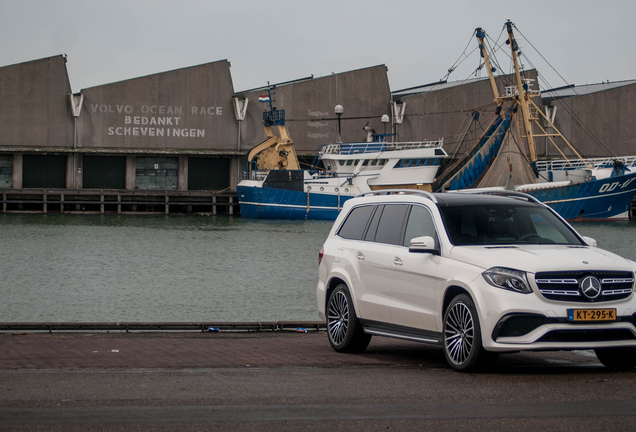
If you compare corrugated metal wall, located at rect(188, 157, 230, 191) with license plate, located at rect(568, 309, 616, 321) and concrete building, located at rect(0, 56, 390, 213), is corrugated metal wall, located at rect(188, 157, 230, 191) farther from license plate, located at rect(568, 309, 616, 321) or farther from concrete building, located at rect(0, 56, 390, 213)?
license plate, located at rect(568, 309, 616, 321)

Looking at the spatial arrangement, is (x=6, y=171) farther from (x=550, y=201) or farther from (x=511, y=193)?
(x=511, y=193)

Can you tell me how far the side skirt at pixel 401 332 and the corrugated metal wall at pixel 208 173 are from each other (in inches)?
2325

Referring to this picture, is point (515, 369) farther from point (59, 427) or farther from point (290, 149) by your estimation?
point (290, 149)

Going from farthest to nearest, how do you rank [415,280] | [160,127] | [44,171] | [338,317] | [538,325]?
[44,171] → [160,127] → [338,317] → [415,280] → [538,325]

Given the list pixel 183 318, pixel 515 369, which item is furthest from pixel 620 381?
pixel 183 318

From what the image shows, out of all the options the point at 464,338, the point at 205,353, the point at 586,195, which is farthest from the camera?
the point at 586,195

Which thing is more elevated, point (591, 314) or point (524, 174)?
point (524, 174)

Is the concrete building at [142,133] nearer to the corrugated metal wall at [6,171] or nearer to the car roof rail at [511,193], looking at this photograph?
the corrugated metal wall at [6,171]

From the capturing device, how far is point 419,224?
333 inches

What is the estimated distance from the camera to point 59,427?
5.28 m

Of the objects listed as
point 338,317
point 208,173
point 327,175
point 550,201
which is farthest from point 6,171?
point 338,317

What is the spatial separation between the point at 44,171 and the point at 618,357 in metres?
62.7

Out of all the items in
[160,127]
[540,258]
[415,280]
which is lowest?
[415,280]

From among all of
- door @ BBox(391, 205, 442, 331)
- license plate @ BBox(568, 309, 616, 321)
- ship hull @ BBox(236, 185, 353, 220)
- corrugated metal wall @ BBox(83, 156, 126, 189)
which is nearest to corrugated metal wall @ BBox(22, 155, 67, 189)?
corrugated metal wall @ BBox(83, 156, 126, 189)
